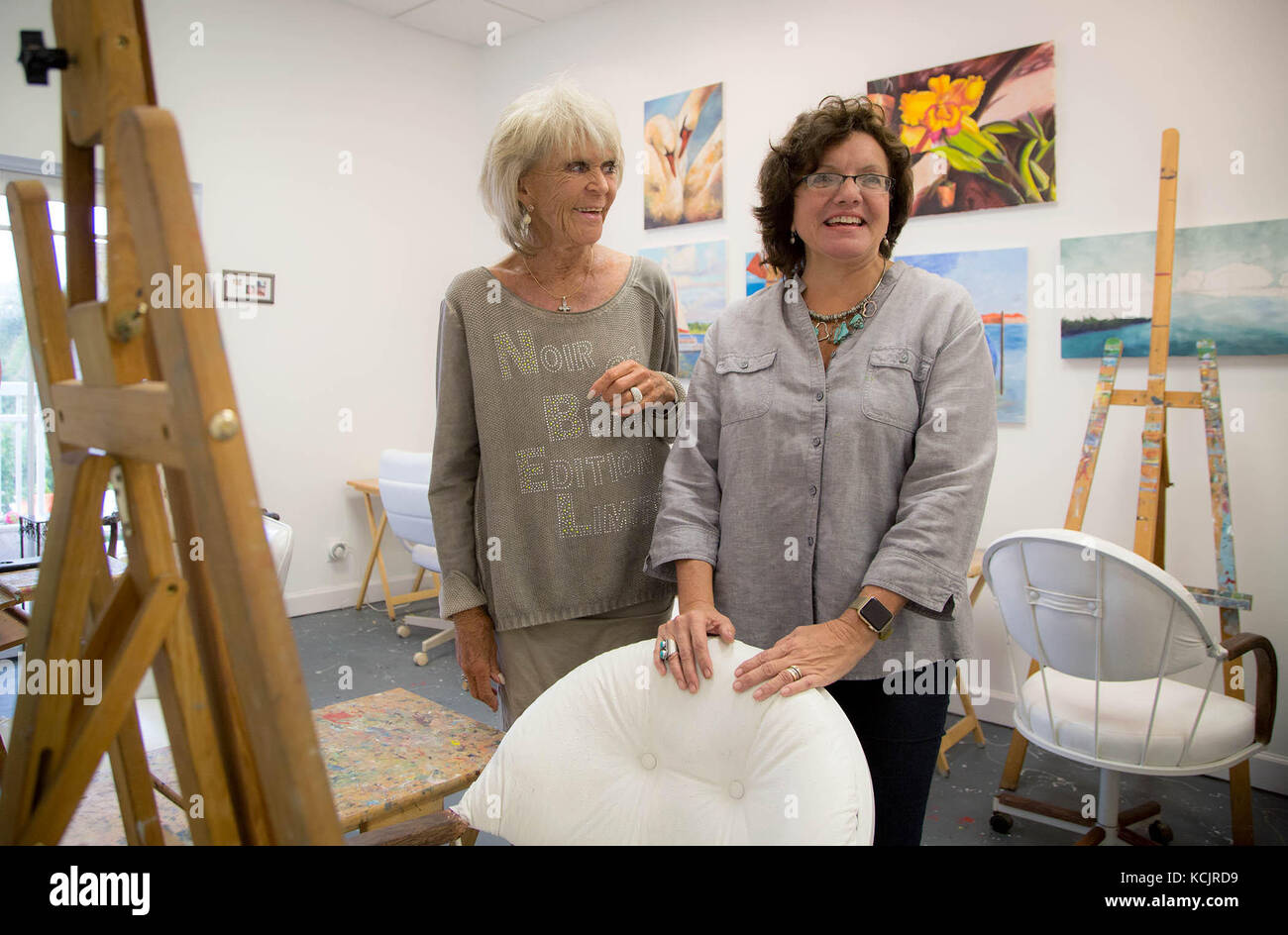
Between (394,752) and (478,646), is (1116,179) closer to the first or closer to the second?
(478,646)

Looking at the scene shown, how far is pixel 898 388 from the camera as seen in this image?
1286mm

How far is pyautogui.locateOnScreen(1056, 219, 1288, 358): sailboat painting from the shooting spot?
2.86 meters

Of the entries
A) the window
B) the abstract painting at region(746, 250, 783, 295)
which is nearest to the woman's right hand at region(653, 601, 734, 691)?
the abstract painting at region(746, 250, 783, 295)

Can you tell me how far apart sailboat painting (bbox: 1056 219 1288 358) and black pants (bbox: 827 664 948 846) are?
2.26m

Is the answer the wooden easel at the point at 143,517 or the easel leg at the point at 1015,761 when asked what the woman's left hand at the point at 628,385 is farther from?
the easel leg at the point at 1015,761

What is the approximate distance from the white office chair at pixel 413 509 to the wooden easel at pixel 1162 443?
2771mm

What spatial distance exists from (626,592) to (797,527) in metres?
0.36

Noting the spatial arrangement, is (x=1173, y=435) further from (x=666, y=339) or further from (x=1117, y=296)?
(x=666, y=339)

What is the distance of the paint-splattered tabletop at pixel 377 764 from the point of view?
1.47m

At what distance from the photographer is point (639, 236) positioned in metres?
4.86

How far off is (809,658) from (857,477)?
0.92 feet

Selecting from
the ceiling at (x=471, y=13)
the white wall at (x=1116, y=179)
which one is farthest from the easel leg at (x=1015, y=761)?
the ceiling at (x=471, y=13)

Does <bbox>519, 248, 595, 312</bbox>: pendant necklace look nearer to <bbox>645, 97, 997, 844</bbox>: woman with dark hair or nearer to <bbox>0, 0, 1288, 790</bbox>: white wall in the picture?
<bbox>645, 97, 997, 844</bbox>: woman with dark hair

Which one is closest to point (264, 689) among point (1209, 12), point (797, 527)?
point (797, 527)
